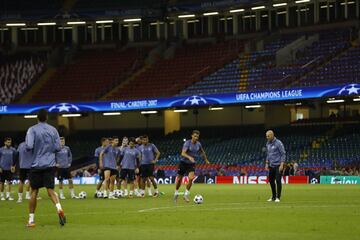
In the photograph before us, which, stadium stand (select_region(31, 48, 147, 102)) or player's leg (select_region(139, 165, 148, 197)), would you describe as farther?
stadium stand (select_region(31, 48, 147, 102))

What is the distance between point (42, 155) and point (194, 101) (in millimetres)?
45874

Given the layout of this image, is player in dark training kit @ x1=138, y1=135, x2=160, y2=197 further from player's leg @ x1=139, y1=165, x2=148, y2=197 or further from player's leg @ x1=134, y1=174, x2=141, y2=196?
player's leg @ x1=134, y1=174, x2=141, y2=196

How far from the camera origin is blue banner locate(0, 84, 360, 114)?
189 feet

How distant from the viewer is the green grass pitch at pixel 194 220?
17125mm

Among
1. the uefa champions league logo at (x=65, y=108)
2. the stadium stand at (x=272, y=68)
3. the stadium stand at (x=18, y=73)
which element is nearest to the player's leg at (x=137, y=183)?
the stadium stand at (x=272, y=68)

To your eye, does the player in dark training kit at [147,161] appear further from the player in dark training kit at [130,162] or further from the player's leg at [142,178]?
the player in dark training kit at [130,162]

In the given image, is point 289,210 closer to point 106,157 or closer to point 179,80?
point 106,157

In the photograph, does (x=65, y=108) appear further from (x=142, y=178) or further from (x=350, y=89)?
(x=142, y=178)

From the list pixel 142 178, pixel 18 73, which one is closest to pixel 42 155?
pixel 142 178

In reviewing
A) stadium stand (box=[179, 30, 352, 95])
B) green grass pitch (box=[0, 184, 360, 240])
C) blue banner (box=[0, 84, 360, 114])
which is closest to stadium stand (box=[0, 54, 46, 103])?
blue banner (box=[0, 84, 360, 114])

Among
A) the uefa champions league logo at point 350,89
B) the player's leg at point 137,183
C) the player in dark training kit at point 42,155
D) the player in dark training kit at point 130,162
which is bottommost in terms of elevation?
the player's leg at point 137,183

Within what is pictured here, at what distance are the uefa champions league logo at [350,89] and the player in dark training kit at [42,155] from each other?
39.2 metres

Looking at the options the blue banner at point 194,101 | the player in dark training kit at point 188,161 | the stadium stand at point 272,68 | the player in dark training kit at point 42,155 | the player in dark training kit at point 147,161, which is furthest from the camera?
the stadium stand at point 272,68

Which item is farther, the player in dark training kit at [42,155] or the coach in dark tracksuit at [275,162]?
the coach in dark tracksuit at [275,162]
